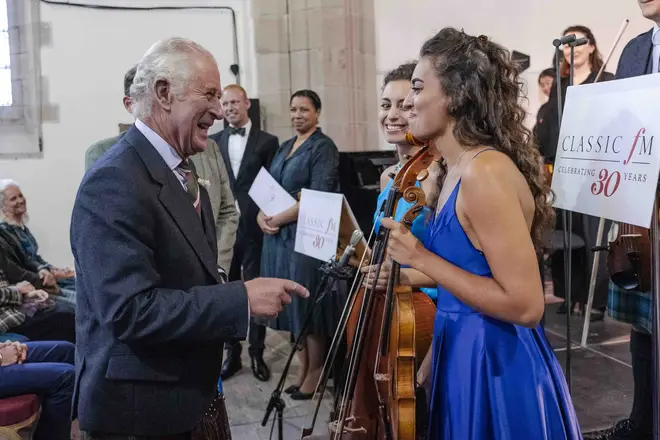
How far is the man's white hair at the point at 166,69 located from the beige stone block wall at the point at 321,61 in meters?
4.15

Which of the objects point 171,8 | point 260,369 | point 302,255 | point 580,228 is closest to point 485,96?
point 302,255

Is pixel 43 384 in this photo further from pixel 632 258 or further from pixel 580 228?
pixel 580 228

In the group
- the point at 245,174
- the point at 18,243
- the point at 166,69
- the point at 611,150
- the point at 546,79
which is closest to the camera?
the point at 166,69

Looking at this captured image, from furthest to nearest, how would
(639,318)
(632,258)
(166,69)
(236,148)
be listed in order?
(236,148) < (639,318) < (632,258) < (166,69)

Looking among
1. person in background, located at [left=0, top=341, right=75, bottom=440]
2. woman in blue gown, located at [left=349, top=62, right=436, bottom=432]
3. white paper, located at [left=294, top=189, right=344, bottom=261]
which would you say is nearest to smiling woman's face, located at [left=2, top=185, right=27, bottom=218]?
person in background, located at [left=0, top=341, right=75, bottom=440]

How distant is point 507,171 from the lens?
148 cm

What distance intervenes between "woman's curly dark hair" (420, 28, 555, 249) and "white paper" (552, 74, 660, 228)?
1.51 ft

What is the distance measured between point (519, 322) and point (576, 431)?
355mm

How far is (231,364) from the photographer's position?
405 centimetres

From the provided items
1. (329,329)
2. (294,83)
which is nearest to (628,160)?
(329,329)

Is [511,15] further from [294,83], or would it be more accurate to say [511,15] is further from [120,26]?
[120,26]

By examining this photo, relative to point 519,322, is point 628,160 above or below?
above

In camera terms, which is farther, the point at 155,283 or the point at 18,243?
the point at 18,243

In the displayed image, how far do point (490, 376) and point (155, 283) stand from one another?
799mm
